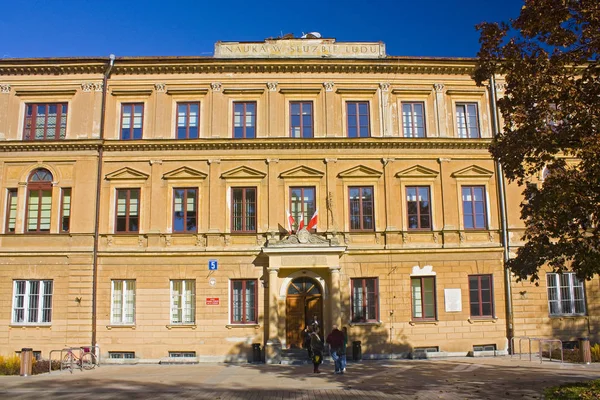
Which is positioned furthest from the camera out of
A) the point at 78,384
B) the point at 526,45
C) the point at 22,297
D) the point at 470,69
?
the point at 470,69

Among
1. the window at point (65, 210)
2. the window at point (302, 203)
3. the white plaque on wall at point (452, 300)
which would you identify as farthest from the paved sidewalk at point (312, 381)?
the window at point (65, 210)

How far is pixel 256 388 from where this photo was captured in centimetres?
1698

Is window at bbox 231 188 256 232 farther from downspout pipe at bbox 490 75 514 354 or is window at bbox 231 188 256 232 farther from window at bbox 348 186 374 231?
downspout pipe at bbox 490 75 514 354

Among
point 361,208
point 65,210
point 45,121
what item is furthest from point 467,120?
point 45,121

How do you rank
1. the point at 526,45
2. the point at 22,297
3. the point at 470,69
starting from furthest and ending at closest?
the point at 470,69 < the point at 22,297 < the point at 526,45

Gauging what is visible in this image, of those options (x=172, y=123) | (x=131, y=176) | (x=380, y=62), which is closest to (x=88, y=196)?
(x=131, y=176)

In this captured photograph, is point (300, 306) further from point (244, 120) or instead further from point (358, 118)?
point (358, 118)

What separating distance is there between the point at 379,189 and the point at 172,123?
1067cm

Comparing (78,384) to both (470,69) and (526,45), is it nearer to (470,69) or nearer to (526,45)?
(526,45)

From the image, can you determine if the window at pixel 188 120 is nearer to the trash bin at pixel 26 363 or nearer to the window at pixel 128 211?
the window at pixel 128 211

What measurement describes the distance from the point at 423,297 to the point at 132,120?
16.6 metres

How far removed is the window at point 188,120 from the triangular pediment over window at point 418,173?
33.7 ft

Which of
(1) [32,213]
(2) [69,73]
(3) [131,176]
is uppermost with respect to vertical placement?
(2) [69,73]

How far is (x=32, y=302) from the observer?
25.5 metres
